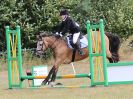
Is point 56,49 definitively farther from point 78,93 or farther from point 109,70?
point 78,93

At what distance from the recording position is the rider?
1636 centimetres

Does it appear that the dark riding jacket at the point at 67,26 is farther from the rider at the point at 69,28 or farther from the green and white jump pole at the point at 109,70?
the green and white jump pole at the point at 109,70

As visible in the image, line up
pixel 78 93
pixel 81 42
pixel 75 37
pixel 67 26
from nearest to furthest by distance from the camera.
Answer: pixel 78 93 → pixel 67 26 → pixel 75 37 → pixel 81 42

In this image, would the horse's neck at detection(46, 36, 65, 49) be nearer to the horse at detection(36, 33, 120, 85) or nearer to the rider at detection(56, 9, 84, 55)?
the horse at detection(36, 33, 120, 85)

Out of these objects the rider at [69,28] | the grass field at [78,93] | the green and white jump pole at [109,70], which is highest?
the rider at [69,28]

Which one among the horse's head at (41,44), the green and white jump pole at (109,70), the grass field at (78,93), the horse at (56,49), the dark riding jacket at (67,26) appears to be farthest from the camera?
the horse's head at (41,44)

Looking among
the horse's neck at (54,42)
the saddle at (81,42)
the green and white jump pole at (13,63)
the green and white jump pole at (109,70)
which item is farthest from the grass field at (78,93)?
the saddle at (81,42)

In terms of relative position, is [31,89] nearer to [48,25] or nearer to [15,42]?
[15,42]

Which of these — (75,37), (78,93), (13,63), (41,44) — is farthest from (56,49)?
(78,93)

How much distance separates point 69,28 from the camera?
16578 millimetres

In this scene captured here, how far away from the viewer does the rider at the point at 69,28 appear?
53.7ft

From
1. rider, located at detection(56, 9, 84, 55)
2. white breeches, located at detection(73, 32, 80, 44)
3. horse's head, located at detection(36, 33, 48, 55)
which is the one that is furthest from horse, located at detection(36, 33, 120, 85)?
white breeches, located at detection(73, 32, 80, 44)

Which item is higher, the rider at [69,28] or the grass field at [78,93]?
the rider at [69,28]

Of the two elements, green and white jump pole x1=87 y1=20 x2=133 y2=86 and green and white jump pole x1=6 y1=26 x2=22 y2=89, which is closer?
green and white jump pole x1=87 y1=20 x2=133 y2=86
